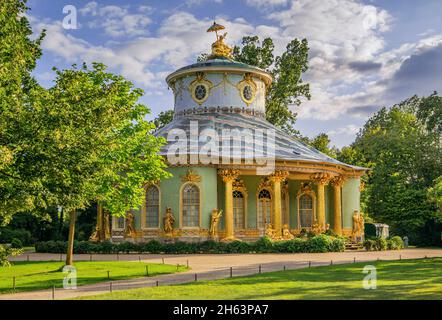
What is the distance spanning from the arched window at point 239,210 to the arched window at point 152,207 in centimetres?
514

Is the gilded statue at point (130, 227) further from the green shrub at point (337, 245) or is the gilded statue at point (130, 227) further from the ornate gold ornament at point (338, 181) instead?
the ornate gold ornament at point (338, 181)

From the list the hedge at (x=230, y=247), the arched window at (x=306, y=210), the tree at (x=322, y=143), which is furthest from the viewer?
the tree at (x=322, y=143)

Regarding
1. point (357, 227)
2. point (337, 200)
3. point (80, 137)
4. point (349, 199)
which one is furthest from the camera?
point (349, 199)

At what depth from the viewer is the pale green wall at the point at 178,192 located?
3262 cm

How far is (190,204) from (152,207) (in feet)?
7.62

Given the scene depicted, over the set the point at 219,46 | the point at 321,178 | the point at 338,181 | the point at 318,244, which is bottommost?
the point at 318,244

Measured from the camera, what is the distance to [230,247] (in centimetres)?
3062

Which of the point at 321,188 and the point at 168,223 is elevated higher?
the point at 321,188

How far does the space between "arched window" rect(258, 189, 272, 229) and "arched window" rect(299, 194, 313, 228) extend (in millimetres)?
2887

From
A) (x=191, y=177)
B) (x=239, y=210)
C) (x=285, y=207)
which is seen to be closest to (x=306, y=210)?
(x=285, y=207)

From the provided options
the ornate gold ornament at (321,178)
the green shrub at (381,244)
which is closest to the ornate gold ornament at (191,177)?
the ornate gold ornament at (321,178)

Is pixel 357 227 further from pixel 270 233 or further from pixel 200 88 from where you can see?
pixel 200 88
